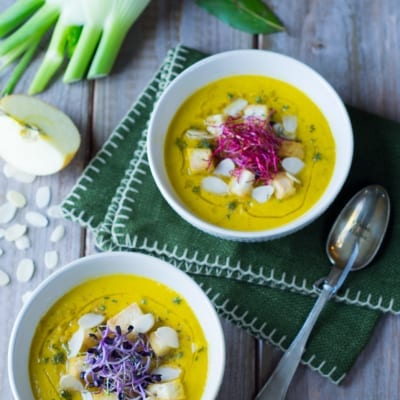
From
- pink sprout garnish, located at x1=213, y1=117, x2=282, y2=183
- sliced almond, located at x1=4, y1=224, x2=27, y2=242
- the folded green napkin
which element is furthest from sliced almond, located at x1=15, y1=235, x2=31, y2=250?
pink sprout garnish, located at x1=213, y1=117, x2=282, y2=183

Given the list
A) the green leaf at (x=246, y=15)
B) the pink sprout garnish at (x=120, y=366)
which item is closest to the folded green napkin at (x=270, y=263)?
the pink sprout garnish at (x=120, y=366)

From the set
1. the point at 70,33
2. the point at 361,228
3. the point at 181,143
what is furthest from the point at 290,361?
the point at 70,33

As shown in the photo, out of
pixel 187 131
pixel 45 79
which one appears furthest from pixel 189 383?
pixel 45 79

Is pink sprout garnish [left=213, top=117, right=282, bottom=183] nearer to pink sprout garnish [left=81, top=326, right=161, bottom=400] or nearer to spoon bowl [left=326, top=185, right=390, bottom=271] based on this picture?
spoon bowl [left=326, top=185, right=390, bottom=271]

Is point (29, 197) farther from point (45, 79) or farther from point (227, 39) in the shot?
point (227, 39)

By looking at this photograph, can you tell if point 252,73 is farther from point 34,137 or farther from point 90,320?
point 90,320

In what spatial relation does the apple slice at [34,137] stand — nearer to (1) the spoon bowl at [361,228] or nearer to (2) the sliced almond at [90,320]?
(2) the sliced almond at [90,320]
